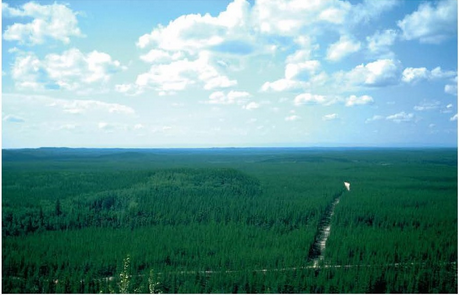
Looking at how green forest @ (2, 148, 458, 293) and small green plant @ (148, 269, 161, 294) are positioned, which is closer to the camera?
small green plant @ (148, 269, 161, 294)

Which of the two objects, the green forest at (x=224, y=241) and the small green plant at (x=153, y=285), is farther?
the green forest at (x=224, y=241)

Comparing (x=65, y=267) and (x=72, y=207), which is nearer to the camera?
(x=65, y=267)

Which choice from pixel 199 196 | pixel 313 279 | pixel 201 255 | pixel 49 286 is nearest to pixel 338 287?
pixel 313 279

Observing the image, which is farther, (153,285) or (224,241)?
(224,241)

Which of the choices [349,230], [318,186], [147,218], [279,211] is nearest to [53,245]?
[147,218]

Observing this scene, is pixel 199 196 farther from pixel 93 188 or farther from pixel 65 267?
pixel 65 267

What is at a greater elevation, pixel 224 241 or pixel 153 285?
pixel 153 285

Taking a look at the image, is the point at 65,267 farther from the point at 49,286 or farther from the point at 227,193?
the point at 227,193

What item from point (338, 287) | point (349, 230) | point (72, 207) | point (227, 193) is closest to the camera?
point (338, 287)

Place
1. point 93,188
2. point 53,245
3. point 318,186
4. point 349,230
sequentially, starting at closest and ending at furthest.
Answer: point 53,245, point 349,230, point 93,188, point 318,186
